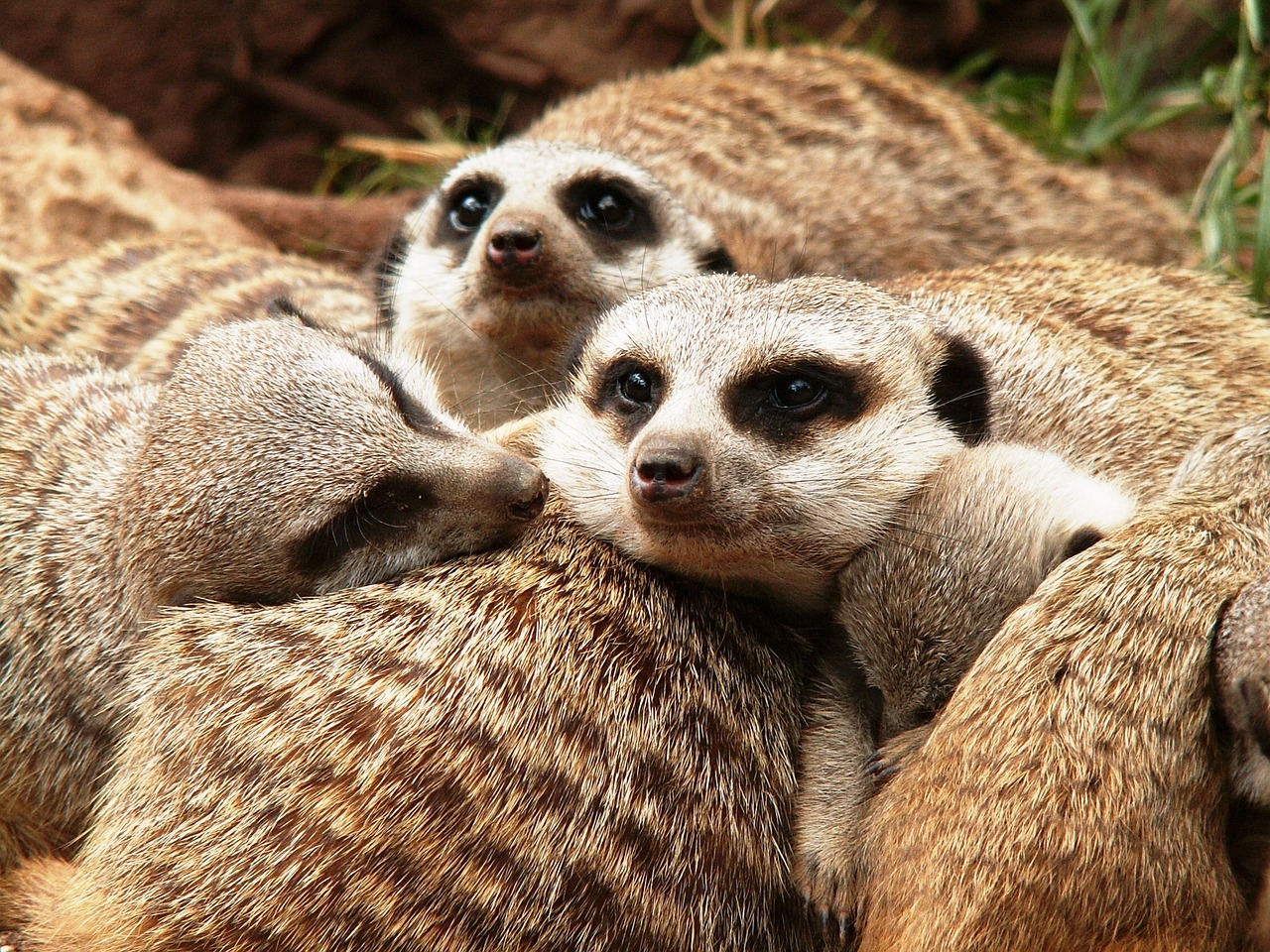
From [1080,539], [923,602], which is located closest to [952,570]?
[923,602]

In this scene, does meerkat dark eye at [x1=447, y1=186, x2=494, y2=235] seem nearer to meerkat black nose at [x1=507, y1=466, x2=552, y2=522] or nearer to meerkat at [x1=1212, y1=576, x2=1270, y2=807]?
meerkat black nose at [x1=507, y1=466, x2=552, y2=522]

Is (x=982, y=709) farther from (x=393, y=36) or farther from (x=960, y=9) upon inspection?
(x=393, y=36)

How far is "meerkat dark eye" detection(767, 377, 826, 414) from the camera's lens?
214 cm

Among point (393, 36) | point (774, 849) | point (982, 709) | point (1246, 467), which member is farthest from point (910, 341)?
point (393, 36)

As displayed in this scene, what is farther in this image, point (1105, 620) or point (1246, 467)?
point (1246, 467)

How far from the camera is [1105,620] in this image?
5.94ft

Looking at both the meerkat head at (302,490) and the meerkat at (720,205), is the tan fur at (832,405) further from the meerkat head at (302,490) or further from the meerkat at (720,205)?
the meerkat at (720,205)

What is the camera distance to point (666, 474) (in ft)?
6.30

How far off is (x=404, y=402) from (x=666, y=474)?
65 centimetres

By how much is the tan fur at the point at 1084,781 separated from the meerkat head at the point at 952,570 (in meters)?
0.08

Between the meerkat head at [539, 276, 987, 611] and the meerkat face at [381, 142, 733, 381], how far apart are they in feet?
1.50

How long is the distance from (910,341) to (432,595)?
89 cm

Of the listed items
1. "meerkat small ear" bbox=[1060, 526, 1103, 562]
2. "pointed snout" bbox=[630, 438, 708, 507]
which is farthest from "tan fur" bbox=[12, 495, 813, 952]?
"meerkat small ear" bbox=[1060, 526, 1103, 562]

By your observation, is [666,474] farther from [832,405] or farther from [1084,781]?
[1084,781]
